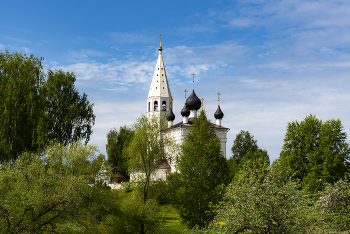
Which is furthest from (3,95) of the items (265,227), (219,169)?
(265,227)

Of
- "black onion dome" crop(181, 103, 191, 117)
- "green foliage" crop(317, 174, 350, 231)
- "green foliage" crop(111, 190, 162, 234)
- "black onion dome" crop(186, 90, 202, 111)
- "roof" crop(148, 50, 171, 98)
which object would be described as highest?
"roof" crop(148, 50, 171, 98)

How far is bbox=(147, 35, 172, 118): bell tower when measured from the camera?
2018 inches

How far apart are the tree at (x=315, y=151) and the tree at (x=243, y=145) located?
2358 centimetres

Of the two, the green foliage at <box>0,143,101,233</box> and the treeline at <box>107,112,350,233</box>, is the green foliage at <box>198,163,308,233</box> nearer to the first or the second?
the treeline at <box>107,112,350,233</box>

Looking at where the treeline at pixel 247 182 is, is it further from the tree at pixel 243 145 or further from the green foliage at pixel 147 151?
the tree at pixel 243 145

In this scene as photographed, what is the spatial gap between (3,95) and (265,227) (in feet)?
71.8

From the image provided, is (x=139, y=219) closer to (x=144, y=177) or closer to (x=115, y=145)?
(x=144, y=177)

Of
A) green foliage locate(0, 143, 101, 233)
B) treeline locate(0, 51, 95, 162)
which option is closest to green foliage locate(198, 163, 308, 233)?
green foliage locate(0, 143, 101, 233)

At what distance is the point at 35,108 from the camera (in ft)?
91.3

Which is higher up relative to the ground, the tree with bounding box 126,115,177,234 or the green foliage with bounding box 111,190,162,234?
the tree with bounding box 126,115,177,234

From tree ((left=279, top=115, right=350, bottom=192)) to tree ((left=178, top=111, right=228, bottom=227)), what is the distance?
1439 centimetres

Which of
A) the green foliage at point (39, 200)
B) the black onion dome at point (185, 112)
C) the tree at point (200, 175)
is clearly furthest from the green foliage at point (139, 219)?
the black onion dome at point (185, 112)

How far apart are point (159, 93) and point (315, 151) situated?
2386cm

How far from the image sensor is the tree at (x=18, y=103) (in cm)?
2620
